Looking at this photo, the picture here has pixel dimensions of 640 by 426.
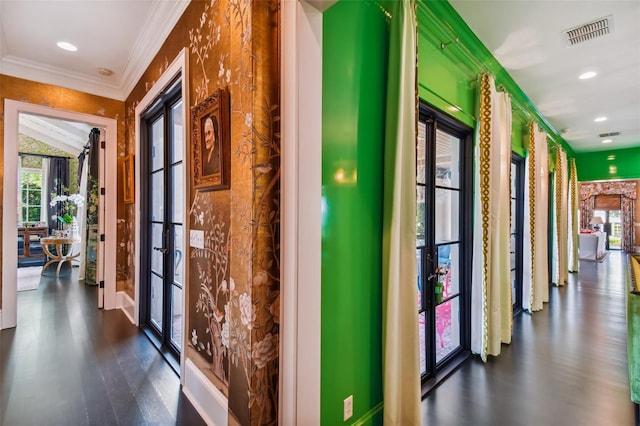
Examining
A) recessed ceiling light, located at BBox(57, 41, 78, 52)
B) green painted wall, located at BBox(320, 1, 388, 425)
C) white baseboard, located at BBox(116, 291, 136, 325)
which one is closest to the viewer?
green painted wall, located at BBox(320, 1, 388, 425)

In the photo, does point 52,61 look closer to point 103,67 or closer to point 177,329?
point 103,67

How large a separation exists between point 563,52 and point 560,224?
3909 millimetres

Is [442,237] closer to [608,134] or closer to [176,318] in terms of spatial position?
[176,318]

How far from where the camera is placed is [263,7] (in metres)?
1.22

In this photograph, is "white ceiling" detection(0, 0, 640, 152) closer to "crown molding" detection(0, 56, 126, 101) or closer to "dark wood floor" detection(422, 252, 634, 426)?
"crown molding" detection(0, 56, 126, 101)

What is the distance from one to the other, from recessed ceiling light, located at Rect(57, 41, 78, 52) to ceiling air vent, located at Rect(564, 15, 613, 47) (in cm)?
462

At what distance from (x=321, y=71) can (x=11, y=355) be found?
348 cm

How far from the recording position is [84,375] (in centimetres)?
212

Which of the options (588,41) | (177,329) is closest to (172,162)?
(177,329)

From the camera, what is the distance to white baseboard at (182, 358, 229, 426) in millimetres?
1563

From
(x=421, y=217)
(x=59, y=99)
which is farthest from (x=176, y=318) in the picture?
(x=59, y=99)

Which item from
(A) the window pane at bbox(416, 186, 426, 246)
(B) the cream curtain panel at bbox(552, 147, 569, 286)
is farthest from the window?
(B) the cream curtain panel at bbox(552, 147, 569, 286)

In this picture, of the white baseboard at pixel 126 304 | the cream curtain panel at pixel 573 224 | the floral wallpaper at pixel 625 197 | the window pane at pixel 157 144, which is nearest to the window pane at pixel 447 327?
the window pane at pixel 157 144

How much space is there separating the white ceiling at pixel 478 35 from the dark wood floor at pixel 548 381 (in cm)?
290
